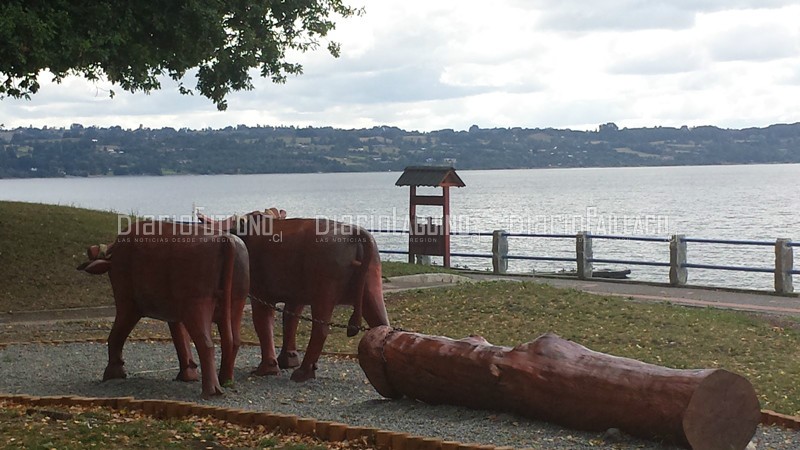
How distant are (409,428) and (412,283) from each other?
12.3 m

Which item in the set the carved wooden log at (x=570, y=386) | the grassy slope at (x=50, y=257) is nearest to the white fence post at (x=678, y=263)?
the grassy slope at (x=50, y=257)

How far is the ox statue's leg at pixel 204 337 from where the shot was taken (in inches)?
417

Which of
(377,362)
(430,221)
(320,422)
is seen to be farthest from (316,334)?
(430,221)

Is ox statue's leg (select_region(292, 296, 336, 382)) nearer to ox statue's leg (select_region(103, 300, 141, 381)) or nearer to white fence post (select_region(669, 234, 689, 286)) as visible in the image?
ox statue's leg (select_region(103, 300, 141, 381))

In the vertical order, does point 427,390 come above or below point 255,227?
below

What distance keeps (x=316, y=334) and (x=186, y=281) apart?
1600 millimetres

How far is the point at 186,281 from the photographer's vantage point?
10.7m

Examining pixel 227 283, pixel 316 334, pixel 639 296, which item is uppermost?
pixel 227 283

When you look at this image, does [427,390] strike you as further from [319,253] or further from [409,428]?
[319,253]

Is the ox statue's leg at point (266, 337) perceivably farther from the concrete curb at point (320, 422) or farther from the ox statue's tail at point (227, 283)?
the concrete curb at point (320, 422)

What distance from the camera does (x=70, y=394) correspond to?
11.1 metres

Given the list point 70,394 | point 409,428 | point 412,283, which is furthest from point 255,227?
point 412,283

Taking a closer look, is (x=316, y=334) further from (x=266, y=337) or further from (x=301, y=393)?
(x=266, y=337)

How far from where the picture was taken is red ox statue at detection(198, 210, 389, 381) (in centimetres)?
1143
